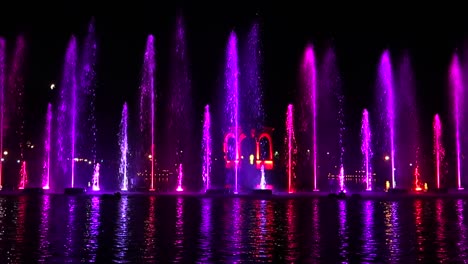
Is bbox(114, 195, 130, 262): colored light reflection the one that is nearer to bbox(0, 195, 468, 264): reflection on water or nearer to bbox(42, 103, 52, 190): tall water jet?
bbox(0, 195, 468, 264): reflection on water

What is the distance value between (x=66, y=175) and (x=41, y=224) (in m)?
47.2

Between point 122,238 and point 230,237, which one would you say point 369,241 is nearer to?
point 230,237

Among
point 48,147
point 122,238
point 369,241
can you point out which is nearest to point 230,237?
point 122,238

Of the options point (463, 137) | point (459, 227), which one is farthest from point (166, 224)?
point (463, 137)

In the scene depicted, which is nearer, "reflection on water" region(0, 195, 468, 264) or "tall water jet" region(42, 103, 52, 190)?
"reflection on water" region(0, 195, 468, 264)

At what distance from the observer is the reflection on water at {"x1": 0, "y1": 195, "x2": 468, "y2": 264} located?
11367 mm

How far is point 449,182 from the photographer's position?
214 ft

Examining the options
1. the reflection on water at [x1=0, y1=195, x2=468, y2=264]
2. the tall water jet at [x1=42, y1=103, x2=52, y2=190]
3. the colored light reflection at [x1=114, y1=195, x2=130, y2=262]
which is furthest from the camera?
the tall water jet at [x1=42, y1=103, x2=52, y2=190]

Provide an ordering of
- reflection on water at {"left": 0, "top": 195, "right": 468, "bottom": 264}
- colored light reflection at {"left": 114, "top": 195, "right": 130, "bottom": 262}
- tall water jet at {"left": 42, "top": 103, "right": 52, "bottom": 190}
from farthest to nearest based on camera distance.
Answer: tall water jet at {"left": 42, "top": 103, "right": 52, "bottom": 190}, colored light reflection at {"left": 114, "top": 195, "right": 130, "bottom": 262}, reflection on water at {"left": 0, "top": 195, "right": 468, "bottom": 264}

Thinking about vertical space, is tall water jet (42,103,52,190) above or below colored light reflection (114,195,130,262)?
above

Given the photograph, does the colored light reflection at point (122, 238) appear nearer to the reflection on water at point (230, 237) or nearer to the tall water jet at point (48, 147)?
the reflection on water at point (230, 237)

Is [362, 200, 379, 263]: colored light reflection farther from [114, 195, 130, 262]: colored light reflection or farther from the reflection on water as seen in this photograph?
[114, 195, 130, 262]: colored light reflection

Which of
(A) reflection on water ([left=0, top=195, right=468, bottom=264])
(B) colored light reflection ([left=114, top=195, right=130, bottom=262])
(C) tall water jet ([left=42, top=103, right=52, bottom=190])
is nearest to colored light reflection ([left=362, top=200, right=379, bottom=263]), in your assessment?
(A) reflection on water ([left=0, top=195, right=468, bottom=264])

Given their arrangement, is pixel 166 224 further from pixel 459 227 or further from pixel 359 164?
pixel 359 164
